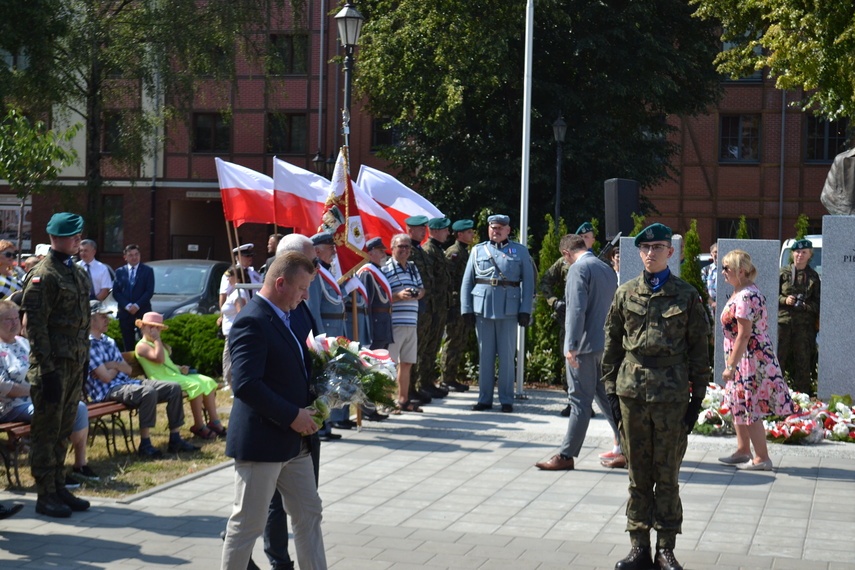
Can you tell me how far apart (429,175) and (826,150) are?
688 inches

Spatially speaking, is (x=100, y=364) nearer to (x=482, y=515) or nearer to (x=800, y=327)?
(x=482, y=515)

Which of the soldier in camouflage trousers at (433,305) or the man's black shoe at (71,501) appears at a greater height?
the soldier in camouflage trousers at (433,305)

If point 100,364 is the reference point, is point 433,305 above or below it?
above

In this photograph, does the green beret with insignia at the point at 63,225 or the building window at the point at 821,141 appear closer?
the green beret with insignia at the point at 63,225

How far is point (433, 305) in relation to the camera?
44.9 feet

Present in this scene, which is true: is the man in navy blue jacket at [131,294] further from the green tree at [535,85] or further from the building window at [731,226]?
the building window at [731,226]

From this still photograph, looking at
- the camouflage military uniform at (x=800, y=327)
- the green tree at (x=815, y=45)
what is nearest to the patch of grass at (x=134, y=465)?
the camouflage military uniform at (x=800, y=327)

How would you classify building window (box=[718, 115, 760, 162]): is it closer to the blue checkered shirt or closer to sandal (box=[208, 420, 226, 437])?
sandal (box=[208, 420, 226, 437])

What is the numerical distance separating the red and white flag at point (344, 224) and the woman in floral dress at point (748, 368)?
423 centimetres

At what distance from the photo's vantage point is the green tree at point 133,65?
26.2 metres

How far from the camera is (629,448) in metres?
6.78

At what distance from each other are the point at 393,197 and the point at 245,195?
284cm

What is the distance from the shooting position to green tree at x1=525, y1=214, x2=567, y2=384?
50.1ft

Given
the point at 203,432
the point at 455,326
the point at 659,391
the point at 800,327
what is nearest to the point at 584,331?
the point at 659,391
